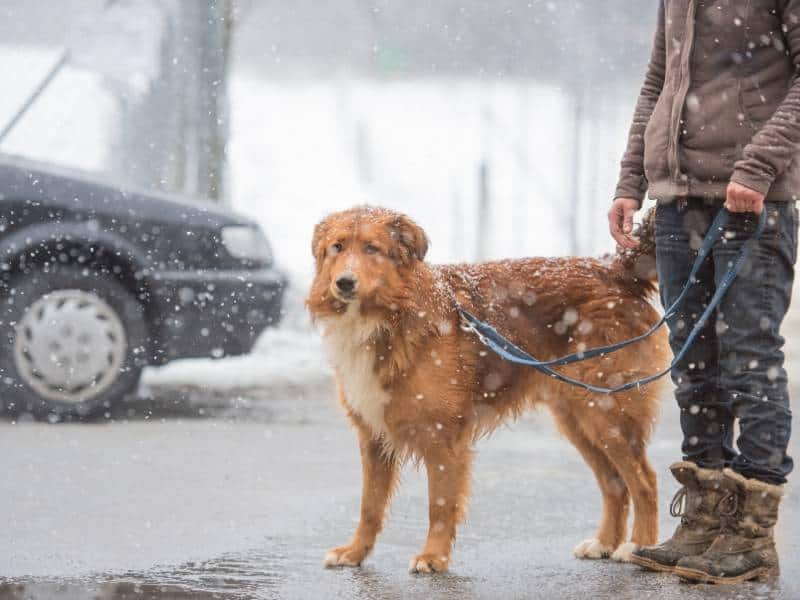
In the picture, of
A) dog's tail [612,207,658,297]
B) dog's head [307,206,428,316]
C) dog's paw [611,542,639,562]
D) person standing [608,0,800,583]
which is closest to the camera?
person standing [608,0,800,583]

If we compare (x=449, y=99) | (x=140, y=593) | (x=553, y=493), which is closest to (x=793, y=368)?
(x=553, y=493)

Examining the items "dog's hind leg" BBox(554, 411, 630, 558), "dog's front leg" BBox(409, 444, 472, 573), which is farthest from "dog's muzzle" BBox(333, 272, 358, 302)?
"dog's hind leg" BBox(554, 411, 630, 558)

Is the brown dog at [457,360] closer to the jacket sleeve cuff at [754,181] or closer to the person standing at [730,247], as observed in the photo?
the person standing at [730,247]

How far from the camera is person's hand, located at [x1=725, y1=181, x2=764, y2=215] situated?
363 cm

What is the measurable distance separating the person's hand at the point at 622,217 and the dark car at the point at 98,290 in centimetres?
384

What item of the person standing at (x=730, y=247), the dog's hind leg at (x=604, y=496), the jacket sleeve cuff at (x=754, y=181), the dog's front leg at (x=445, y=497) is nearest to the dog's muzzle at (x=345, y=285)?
the dog's front leg at (x=445, y=497)

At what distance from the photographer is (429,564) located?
405 centimetres

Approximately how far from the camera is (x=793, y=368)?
39.3ft

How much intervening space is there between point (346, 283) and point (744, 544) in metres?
1.60

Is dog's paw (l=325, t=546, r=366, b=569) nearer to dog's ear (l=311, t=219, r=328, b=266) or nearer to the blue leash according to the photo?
the blue leash

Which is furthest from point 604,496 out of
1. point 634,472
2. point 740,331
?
point 740,331

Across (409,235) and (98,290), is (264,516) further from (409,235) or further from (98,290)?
(98,290)

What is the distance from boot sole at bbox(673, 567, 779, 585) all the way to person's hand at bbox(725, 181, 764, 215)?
1192mm

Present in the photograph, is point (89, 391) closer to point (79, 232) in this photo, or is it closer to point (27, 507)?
point (79, 232)
